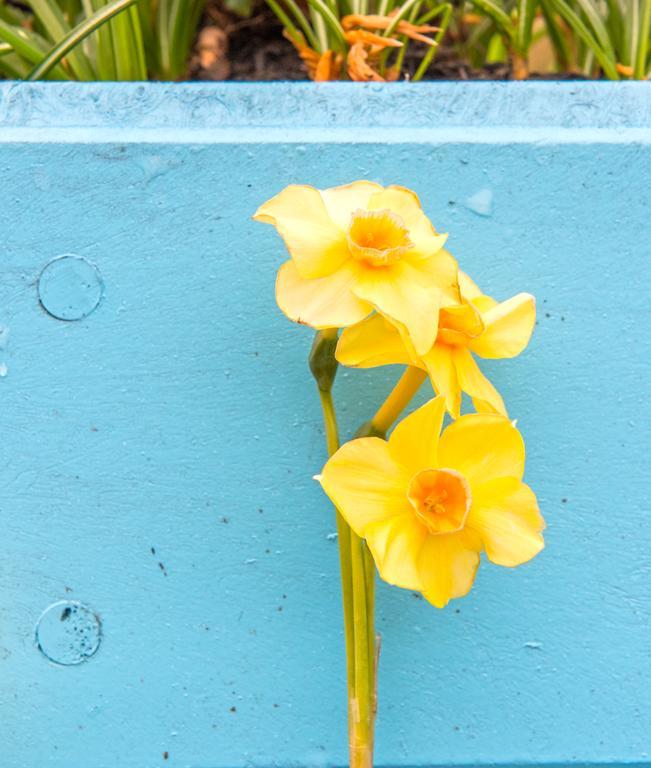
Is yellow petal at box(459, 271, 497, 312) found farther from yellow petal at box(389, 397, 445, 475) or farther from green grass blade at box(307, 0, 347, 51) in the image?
green grass blade at box(307, 0, 347, 51)

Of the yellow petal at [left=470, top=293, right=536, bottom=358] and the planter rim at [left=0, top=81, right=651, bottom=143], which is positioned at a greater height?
the planter rim at [left=0, top=81, right=651, bottom=143]

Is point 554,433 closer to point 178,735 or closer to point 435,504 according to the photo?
point 435,504

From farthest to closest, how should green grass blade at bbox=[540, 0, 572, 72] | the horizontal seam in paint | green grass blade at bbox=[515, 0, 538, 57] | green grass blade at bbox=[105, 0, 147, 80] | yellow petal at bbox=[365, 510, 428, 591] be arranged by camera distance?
green grass blade at bbox=[540, 0, 572, 72] → green grass blade at bbox=[515, 0, 538, 57] → green grass blade at bbox=[105, 0, 147, 80] → the horizontal seam in paint → yellow petal at bbox=[365, 510, 428, 591]

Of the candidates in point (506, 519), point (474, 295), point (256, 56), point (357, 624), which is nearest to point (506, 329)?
point (474, 295)

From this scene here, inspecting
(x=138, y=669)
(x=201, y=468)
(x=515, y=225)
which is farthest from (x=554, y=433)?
(x=138, y=669)

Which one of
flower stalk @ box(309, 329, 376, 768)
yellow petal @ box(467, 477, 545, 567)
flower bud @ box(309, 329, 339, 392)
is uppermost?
flower bud @ box(309, 329, 339, 392)

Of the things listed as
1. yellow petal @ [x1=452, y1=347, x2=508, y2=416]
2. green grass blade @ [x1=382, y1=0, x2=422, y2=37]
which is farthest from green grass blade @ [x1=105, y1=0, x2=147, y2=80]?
yellow petal @ [x1=452, y1=347, x2=508, y2=416]

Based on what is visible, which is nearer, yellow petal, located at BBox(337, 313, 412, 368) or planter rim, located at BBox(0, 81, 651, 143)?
yellow petal, located at BBox(337, 313, 412, 368)

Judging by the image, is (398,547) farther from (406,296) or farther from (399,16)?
(399,16)
